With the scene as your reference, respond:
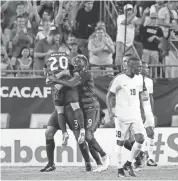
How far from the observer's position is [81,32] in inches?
781

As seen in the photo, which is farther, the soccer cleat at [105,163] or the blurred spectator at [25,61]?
the blurred spectator at [25,61]

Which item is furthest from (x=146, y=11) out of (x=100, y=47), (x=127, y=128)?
(x=127, y=128)

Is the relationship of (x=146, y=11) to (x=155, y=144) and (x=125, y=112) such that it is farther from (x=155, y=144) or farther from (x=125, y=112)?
(x=125, y=112)

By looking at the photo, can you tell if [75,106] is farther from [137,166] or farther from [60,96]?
[137,166]

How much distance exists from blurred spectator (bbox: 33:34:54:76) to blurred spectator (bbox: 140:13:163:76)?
8.60 ft

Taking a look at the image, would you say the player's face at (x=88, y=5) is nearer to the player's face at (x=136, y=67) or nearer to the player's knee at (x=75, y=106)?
the player's knee at (x=75, y=106)

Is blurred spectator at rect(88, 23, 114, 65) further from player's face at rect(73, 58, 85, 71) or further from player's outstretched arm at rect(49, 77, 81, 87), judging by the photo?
player's outstretched arm at rect(49, 77, 81, 87)

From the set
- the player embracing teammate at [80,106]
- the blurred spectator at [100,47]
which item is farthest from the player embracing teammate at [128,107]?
the blurred spectator at [100,47]

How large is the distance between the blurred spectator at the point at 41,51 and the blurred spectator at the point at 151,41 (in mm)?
2621

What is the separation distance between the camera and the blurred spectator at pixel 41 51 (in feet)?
61.0

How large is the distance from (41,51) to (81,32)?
155 cm

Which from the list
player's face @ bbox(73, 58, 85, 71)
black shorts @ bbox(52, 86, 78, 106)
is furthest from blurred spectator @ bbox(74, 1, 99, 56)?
black shorts @ bbox(52, 86, 78, 106)

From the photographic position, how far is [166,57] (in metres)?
19.6

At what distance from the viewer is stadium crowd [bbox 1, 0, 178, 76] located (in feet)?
61.7
